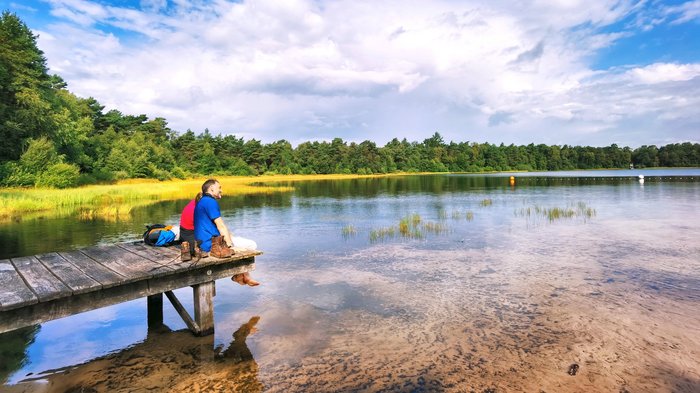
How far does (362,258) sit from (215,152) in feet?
309

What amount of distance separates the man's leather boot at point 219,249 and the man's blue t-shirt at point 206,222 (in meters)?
0.32

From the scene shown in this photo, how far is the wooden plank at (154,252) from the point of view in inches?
323

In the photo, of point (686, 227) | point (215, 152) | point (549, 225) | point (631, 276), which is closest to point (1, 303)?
point (631, 276)

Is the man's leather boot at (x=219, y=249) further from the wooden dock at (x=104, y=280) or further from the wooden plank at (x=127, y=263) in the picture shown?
the wooden plank at (x=127, y=263)

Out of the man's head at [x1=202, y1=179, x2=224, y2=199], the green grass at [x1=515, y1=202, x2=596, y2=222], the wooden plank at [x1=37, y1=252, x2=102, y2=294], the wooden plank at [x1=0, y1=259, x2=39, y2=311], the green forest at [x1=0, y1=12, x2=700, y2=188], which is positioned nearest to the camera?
the wooden plank at [x1=0, y1=259, x2=39, y2=311]

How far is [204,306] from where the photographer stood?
8.26m

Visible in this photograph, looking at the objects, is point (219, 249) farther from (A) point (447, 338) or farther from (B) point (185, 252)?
(A) point (447, 338)

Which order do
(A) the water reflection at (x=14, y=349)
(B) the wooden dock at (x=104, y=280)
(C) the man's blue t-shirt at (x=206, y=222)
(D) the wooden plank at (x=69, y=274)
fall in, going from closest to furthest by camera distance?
(B) the wooden dock at (x=104, y=280)
(D) the wooden plank at (x=69, y=274)
(A) the water reflection at (x=14, y=349)
(C) the man's blue t-shirt at (x=206, y=222)

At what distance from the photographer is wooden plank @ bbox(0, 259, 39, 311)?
5.60 metres

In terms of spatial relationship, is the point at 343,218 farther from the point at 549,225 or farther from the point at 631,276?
the point at 631,276

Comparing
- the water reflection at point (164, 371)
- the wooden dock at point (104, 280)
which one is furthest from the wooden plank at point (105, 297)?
the water reflection at point (164, 371)

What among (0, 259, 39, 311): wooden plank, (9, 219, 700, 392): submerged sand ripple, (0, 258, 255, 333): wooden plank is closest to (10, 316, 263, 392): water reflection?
(9, 219, 700, 392): submerged sand ripple

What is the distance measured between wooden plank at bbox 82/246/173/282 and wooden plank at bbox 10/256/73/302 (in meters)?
0.90

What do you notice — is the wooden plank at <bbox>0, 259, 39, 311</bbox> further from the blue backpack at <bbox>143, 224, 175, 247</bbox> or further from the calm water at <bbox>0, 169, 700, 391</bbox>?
the blue backpack at <bbox>143, 224, 175, 247</bbox>
